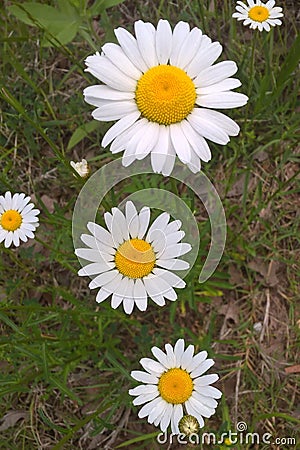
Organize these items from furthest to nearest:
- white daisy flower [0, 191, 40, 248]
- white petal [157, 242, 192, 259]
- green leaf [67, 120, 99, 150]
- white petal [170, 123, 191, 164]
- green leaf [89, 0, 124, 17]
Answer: green leaf [67, 120, 99, 150] < green leaf [89, 0, 124, 17] < white daisy flower [0, 191, 40, 248] < white petal [157, 242, 192, 259] < white petal [170, 123, 191, 164]

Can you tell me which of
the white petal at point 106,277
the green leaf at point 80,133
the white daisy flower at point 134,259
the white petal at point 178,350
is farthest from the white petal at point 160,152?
the green leaf at point 80,133

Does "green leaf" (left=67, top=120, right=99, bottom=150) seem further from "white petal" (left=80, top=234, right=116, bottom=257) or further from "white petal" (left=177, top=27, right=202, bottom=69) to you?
"white petal" (left=177, top=27, right=202, bottom=69)

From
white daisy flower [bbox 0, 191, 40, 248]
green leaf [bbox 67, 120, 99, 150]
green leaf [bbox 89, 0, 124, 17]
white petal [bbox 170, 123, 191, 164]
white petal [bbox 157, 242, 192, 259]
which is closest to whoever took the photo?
white petal [bbox 170, 123, 191, 164]

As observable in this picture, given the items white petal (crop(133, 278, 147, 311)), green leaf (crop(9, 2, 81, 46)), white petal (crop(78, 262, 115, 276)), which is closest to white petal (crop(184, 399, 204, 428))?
white petal (crop(133, 278, 147, 311))

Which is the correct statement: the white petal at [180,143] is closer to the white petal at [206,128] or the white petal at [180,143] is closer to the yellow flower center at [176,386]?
the white petal at [206,128]

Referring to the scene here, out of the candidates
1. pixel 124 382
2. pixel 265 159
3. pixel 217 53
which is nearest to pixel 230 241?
pixel 265 159

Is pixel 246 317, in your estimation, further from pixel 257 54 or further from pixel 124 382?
pixel 257 54

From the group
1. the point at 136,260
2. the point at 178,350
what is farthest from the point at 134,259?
the point at 178,350
